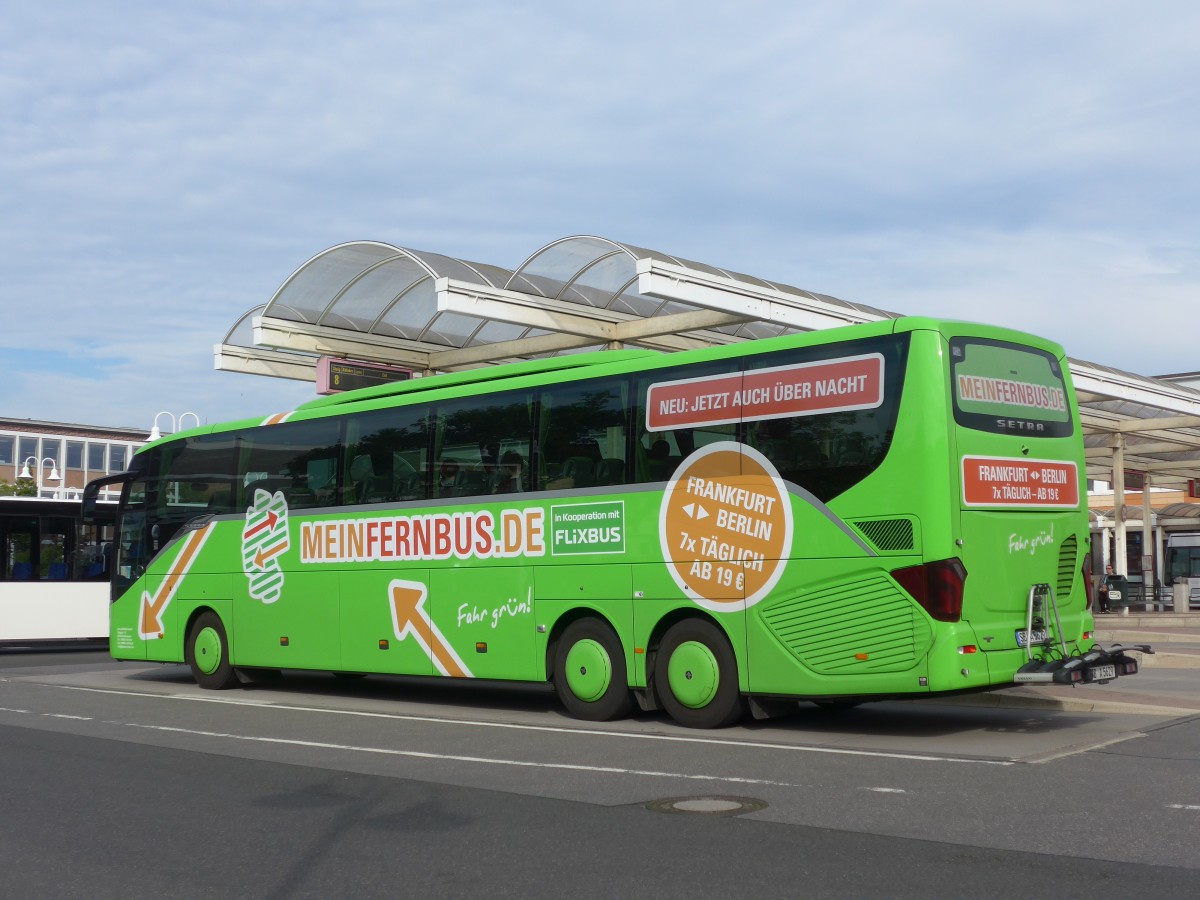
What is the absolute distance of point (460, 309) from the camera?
20250mm

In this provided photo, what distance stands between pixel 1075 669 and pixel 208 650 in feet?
39.1

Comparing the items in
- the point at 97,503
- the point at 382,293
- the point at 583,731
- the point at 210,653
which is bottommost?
the point at 583,731

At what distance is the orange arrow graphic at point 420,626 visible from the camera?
15.2 m

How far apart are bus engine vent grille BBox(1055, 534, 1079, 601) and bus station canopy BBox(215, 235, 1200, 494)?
25.2ft

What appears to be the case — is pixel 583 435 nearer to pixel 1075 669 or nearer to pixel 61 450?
pixel 1075 669

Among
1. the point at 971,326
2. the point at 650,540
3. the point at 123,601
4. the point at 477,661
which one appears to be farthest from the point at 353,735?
the point at 123,601

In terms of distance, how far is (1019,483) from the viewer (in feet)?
38.6

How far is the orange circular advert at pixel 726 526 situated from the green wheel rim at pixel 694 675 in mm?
462

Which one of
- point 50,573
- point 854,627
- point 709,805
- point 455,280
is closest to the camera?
point 709,805

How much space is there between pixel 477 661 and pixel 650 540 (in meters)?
2.96

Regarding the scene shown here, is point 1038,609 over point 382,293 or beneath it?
beneath

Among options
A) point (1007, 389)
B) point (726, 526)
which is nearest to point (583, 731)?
point (726, 526)

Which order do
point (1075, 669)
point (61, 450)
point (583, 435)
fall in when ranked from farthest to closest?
1. point (61, 450)
2. point (583, 435)
3. point (1075, 669)

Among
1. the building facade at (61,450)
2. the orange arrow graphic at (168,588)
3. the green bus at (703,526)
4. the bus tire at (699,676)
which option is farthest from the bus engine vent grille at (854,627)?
the building facade at (61,450)
